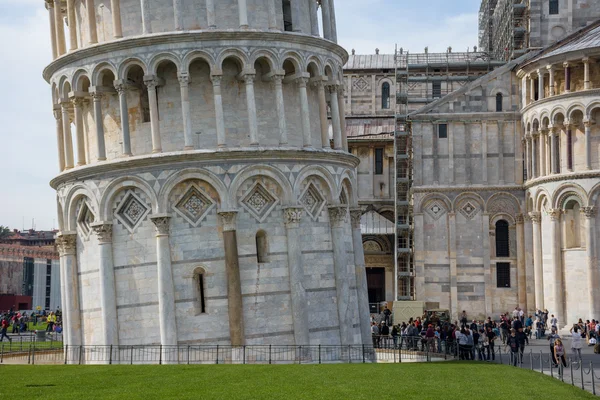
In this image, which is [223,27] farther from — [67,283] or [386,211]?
[386,211]

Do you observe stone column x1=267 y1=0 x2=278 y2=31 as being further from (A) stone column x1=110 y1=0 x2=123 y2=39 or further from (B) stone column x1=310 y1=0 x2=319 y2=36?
(A) stone column x1=110 y1=0 x2=123 y2=39

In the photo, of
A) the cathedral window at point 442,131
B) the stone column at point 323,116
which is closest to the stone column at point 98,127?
the stone column at point 323,116

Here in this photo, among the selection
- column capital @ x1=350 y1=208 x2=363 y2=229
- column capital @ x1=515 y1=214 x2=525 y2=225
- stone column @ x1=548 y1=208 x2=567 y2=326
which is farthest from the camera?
column capital @ x1=515 y1=214 x2=525 y2=225

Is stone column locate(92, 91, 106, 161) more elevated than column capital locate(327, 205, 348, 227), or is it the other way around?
stone column locate(92, 91, 106, 161)

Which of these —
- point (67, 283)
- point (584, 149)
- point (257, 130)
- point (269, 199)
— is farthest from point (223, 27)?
point (584, 149)

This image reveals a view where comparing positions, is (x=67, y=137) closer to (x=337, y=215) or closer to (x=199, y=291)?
(x=199, y=291)

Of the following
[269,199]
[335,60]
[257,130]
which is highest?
[335,60]

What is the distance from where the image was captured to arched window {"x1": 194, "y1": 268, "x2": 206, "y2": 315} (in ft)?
134

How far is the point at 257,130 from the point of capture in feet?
137

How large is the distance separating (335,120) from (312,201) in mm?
4339

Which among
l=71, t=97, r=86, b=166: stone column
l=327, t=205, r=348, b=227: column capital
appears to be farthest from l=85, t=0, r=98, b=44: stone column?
l=327, t=205, r=348, b=227: column capital

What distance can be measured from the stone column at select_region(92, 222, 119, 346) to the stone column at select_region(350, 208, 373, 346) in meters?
10.1

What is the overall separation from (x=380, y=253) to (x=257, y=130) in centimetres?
3983

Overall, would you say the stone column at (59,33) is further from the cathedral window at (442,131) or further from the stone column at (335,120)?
the cathedral window at (442,131)
